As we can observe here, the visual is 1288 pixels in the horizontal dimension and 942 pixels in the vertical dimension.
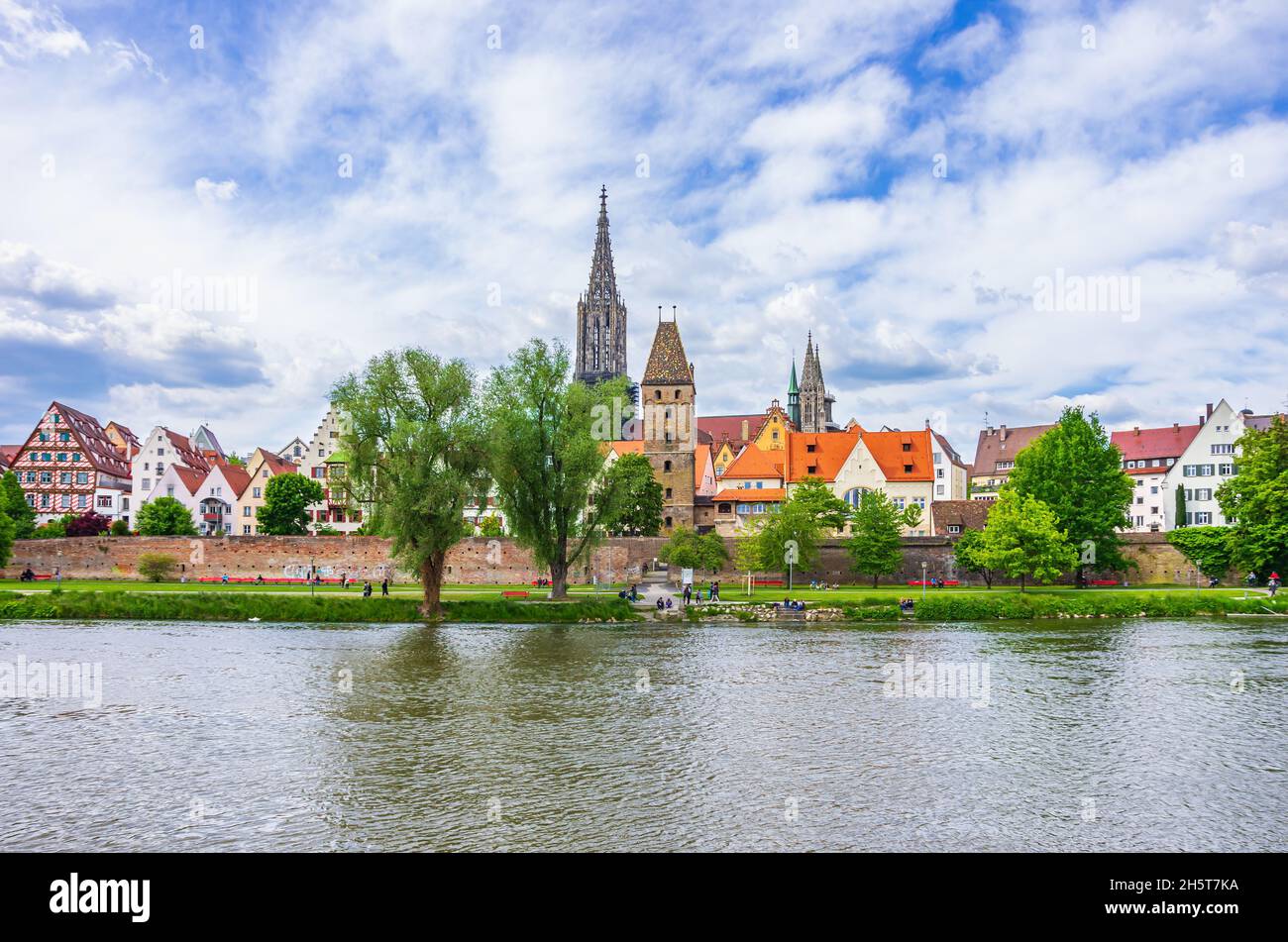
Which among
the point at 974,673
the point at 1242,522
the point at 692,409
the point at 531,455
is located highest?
the point at 692,409

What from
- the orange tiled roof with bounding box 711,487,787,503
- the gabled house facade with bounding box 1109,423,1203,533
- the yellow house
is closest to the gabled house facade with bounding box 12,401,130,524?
the yellow house

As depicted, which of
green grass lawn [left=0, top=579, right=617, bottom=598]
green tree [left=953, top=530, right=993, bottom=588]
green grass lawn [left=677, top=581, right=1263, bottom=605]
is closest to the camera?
green grass lawn [left=677, top=581, right=1263, bottom=605]

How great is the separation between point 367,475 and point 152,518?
45010 mm

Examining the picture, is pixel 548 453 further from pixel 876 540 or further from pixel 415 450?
pixel 876 540

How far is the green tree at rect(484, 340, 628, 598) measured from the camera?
160 ft

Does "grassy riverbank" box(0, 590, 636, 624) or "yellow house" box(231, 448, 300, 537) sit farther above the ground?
"yellow house" box(231, 448, 300, 537)

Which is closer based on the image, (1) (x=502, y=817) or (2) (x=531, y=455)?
(1) (x=502, y=817)

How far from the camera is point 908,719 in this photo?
22984 millimetres

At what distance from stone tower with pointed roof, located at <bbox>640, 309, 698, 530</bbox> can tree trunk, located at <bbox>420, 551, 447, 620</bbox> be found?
39.6m

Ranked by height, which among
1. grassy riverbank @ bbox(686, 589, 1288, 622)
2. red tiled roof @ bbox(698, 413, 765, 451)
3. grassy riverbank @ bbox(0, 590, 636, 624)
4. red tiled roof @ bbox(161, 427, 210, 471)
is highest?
red tiled roof @ bbox(698, 413, 765, 451)

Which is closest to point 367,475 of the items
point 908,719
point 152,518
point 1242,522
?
point 908,719

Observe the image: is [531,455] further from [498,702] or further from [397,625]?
[498,702]
